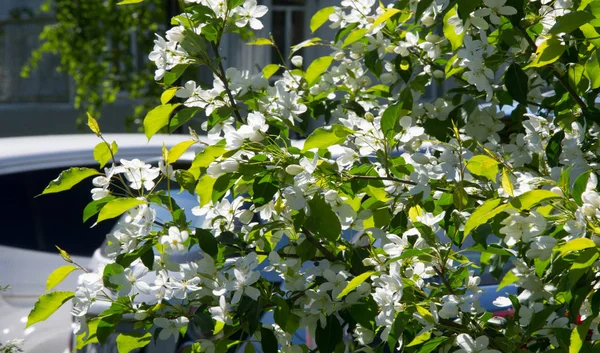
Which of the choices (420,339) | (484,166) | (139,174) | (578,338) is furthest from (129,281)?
(578,338)

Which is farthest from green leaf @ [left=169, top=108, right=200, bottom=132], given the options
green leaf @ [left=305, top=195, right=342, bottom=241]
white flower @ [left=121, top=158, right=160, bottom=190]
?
green leaf @ [left=305, top=195, right=342, bottom=241]

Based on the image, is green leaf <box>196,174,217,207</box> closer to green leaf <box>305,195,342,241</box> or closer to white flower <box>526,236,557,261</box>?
green leaf <box>305,195,342,241</box>

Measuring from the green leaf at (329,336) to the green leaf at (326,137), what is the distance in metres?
0.34

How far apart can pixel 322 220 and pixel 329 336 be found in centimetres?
25

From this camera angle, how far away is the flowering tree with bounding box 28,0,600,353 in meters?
1.48

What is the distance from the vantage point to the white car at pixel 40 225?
3.66m

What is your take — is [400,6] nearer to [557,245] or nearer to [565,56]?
[565,56]

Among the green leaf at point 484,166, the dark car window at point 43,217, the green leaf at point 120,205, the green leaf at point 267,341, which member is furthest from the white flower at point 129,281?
the dark car window at point 43,217

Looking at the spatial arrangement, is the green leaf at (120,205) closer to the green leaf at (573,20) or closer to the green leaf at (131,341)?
the green leaf at (131,341)

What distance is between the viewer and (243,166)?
1521mm

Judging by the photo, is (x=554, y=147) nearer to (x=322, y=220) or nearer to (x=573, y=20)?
(x=573, y=20)

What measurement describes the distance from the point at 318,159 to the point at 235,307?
34cm

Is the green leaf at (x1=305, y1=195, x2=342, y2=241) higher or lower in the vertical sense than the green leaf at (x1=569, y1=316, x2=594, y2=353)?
higher

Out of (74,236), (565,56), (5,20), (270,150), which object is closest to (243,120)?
(270,150)
